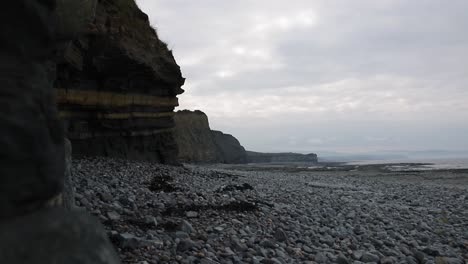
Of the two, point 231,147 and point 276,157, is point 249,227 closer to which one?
point 231,147

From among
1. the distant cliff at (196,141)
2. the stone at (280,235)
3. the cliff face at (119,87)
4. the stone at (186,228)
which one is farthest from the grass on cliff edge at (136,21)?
the distant cliff at (196,141)

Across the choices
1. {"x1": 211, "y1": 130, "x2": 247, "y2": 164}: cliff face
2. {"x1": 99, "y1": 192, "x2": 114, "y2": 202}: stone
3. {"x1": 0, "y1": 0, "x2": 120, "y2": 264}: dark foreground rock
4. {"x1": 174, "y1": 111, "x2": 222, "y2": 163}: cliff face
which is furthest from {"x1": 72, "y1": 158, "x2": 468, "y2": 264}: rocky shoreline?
{"x1": 211, "y1": 130, "x2": 247, "y2": 164}: cliff face

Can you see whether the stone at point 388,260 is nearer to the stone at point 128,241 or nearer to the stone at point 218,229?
the stone at point 218,229

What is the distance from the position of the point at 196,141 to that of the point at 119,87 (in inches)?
1611

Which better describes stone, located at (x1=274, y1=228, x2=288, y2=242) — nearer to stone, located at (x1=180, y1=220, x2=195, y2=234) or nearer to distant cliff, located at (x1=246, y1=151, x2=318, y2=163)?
stone, located at (x1=180, y1=220, x2=195, y2=234)

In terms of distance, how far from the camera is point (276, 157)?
303ft

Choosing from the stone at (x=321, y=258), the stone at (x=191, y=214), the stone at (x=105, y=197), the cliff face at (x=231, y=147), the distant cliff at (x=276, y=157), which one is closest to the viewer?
the stone at (x=321, y=258)

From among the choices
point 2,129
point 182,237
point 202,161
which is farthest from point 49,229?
point 202,161

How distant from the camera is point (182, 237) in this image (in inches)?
239

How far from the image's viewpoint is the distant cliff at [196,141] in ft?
178

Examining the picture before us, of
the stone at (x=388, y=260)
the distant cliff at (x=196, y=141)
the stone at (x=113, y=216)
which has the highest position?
the distant cliff at (x=196, y=141)

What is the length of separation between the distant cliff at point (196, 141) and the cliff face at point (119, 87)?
104ft

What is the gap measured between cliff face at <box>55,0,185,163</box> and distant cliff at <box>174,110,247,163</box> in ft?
104

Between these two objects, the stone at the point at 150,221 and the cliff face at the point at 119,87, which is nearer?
the stone at the point at 150,221
